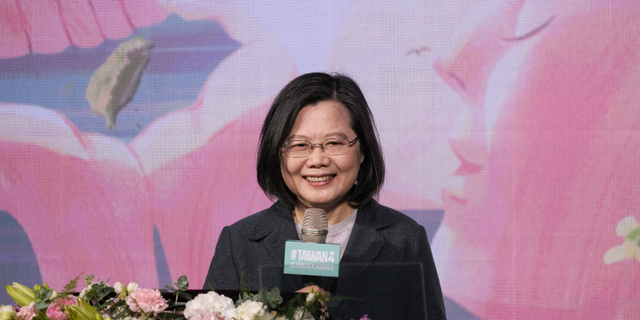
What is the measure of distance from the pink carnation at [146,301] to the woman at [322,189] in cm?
44

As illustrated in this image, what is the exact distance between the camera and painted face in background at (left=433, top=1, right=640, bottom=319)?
2.49m

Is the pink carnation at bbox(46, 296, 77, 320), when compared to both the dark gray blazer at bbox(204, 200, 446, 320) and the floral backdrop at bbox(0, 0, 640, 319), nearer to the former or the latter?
the dark gray blazer at bbox(204, 200, 446, 320)

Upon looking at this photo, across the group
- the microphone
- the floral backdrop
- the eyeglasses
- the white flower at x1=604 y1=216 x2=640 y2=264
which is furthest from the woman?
the white flower at x1=604 y1=216 x2=640 y2=264

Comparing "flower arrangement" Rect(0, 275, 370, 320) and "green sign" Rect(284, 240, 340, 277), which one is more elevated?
"green sign" Rect(284, 240, 340, 277)

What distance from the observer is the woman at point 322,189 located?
4.63 ft

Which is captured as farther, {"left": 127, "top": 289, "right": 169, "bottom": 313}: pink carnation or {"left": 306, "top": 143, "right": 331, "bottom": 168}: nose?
{"left": 306, "top": 143, "right": 331, "bottom": 168}: nose

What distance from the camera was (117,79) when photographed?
2.68 metres

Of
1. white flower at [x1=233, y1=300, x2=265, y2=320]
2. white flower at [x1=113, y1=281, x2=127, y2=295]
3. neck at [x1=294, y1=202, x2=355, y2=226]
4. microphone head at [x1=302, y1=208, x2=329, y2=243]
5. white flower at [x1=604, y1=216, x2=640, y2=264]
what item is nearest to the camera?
white flower at [x1=233, y1=300, x2=265, y2=320]

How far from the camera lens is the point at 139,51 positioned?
8.75ft

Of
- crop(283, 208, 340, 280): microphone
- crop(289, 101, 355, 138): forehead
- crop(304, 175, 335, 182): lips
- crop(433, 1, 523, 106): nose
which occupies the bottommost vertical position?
crop(283, 208, 340, 280): microphone

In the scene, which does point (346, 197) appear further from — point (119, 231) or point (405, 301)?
point (119, 231)

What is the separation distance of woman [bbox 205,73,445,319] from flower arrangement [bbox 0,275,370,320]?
1.38ft

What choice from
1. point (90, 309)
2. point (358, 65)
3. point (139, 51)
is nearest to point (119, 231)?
point (139, 51)

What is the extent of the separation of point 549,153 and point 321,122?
1516mm
